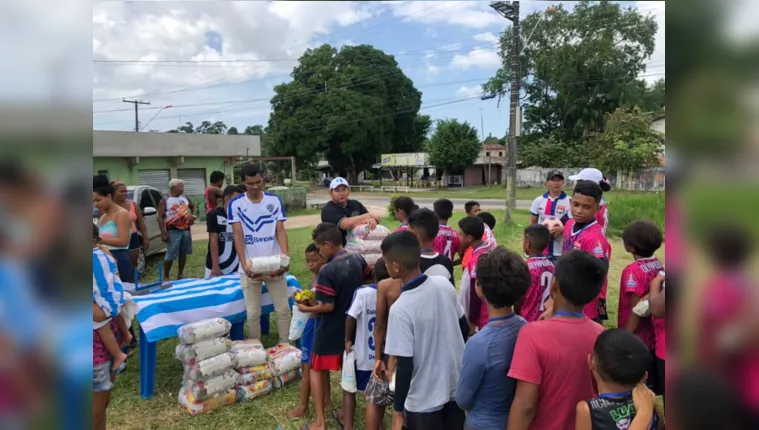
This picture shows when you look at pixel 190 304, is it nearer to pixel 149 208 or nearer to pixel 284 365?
pixel 284 365

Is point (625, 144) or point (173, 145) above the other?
point (625, 144)

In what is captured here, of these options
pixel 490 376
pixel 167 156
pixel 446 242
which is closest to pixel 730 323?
pixel 490 376

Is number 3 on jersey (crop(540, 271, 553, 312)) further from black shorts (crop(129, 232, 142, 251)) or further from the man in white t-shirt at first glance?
black shorts (crop(129, 232, 142, 251))

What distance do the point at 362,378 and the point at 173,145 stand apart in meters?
15.9

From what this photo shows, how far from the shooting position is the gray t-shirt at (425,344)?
2.22 m

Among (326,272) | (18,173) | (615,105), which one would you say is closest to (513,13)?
(326,272)

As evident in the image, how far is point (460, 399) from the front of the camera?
6.22ft

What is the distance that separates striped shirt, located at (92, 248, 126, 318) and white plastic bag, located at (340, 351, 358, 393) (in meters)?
1.37

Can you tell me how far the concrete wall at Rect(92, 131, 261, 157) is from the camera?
1486cm

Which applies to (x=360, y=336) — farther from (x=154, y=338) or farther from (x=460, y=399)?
(x=154, y=338)

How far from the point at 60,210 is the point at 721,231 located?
1138mm

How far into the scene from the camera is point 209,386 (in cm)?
347

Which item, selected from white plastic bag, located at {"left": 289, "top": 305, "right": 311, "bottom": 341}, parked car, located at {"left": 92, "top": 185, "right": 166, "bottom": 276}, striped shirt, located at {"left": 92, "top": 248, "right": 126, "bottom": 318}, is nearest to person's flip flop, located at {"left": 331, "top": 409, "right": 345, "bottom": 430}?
white plastic bag, located at {"left": 289, "top": 305, "right": 311, "bottom": 341}

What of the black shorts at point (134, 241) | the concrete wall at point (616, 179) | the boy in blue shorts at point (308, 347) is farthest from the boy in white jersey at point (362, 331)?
the concrete wall at point (616, 179)
